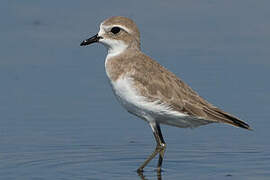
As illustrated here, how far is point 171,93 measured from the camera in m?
14.9

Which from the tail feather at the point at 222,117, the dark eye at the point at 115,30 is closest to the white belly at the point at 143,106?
the tail feather at the point at 222,117

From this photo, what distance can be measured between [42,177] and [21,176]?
0.94ft

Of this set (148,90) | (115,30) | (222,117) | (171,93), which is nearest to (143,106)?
(148,90)

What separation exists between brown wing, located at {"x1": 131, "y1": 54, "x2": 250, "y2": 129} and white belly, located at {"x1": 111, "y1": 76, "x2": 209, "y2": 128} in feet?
0.24

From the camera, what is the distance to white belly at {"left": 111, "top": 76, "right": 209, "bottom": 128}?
47.9ft

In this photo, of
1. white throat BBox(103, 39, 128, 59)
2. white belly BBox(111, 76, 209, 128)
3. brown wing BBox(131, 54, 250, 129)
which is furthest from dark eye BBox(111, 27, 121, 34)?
white belly BBox(111, 76, 209, 128)

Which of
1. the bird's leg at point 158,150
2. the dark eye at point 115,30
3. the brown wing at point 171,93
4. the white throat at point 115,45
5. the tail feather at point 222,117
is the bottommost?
the bird's leg at point 158,150

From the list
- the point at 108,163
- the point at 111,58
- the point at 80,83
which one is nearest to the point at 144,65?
the point at 111,58

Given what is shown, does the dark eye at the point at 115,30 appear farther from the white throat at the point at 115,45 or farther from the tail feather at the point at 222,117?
the tail feather at the point at 222,117

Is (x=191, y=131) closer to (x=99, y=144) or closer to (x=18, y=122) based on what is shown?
(x=99, y=144)

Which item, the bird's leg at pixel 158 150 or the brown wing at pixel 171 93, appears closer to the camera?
the brown wing at pixel 171 93

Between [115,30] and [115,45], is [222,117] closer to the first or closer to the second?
[115,45]

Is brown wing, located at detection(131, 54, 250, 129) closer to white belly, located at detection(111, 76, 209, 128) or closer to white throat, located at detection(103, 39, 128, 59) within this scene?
white belly, located at detection(111, 76, 209, 128)

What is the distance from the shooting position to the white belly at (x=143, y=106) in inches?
575
